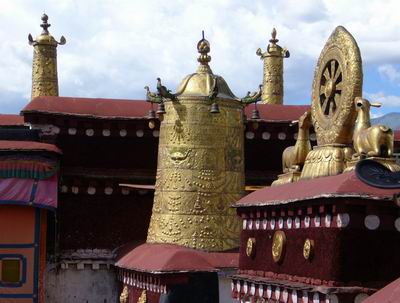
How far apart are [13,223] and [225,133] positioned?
477cm

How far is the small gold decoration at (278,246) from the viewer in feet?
39.9

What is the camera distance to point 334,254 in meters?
10.4

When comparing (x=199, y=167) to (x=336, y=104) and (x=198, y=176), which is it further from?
(x=336, y=104)

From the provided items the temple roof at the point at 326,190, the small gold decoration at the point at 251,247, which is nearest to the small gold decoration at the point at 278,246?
the temple roof at the point at 326,190

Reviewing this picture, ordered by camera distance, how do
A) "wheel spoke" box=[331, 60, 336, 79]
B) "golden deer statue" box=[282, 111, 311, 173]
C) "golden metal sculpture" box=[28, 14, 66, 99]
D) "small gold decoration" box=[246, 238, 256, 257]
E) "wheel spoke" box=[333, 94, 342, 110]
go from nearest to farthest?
"wheel spoke" box=[333, 94, 342, 110] < "wheel spoke" box=[331, 60, 336, 79] < "golden deer statue" box=[282, 111, 311, 173] < "small gold decoration" box=[246, 238, 256, 257] < "golden metal sculpture" box=[28, 14, 66, 99]

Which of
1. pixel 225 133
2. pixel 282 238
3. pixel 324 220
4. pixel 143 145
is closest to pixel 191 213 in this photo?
pixel 225 133

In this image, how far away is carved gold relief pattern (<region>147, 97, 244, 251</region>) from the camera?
17.6 m

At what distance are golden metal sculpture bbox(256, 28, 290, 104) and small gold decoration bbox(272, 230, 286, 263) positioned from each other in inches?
471

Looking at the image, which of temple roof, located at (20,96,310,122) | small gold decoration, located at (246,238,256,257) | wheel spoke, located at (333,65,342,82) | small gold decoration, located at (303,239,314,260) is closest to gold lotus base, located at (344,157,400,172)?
small gold decoration, located at (303,239,314,260)

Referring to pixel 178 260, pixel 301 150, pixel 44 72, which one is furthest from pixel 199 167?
pixel 44 72

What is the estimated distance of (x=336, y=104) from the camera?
492 inches

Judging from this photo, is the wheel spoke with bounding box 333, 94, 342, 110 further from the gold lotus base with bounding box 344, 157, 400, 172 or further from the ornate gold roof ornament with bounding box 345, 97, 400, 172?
the gold lotus base with bounding box 344, 157, 400, 172

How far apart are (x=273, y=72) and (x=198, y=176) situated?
730 cm

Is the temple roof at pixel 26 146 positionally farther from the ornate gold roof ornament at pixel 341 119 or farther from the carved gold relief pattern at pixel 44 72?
the ornate gold roof ornament at pixel 341 119
